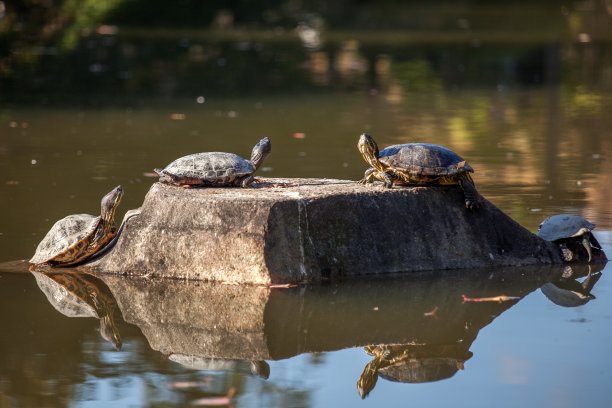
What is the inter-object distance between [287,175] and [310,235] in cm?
365

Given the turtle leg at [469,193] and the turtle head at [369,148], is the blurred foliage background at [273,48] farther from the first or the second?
the turtle leg at [469,193]

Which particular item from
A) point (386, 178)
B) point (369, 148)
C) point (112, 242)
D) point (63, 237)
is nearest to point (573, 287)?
point (386, 178)

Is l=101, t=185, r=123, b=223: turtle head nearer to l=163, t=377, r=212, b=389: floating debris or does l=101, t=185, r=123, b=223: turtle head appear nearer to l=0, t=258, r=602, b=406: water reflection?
l=0, t=258, r=602, b=406: water reflection

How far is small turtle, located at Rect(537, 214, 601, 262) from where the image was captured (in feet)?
23.7

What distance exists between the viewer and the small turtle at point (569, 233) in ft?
23.7

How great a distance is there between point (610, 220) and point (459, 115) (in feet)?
21.2

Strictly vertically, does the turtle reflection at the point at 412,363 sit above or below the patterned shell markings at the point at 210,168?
below

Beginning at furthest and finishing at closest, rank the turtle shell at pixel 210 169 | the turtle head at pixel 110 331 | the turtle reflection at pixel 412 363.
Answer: the turtle shell at pixel 210 169
the turtle head at pixel 110 331
the turtle reflection at pixel 412 363

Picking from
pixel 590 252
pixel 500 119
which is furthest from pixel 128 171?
pixel 500 119

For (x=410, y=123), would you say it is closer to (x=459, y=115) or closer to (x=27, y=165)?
(x=459, y=115)

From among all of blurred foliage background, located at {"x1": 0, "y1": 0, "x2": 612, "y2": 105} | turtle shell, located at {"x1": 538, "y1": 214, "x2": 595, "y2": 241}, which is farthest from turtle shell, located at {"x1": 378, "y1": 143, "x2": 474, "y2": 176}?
blurred foliage background, located at {"x1": 0, "y1": 0, "x2": 612, "y2": 105}

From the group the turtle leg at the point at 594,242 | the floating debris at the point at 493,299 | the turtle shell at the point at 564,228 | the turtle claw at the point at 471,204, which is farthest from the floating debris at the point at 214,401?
the turtle leg at the point at 594,242

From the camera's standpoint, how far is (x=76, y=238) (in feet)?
23.0

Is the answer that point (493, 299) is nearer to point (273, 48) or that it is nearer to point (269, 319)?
point (269, 319)
